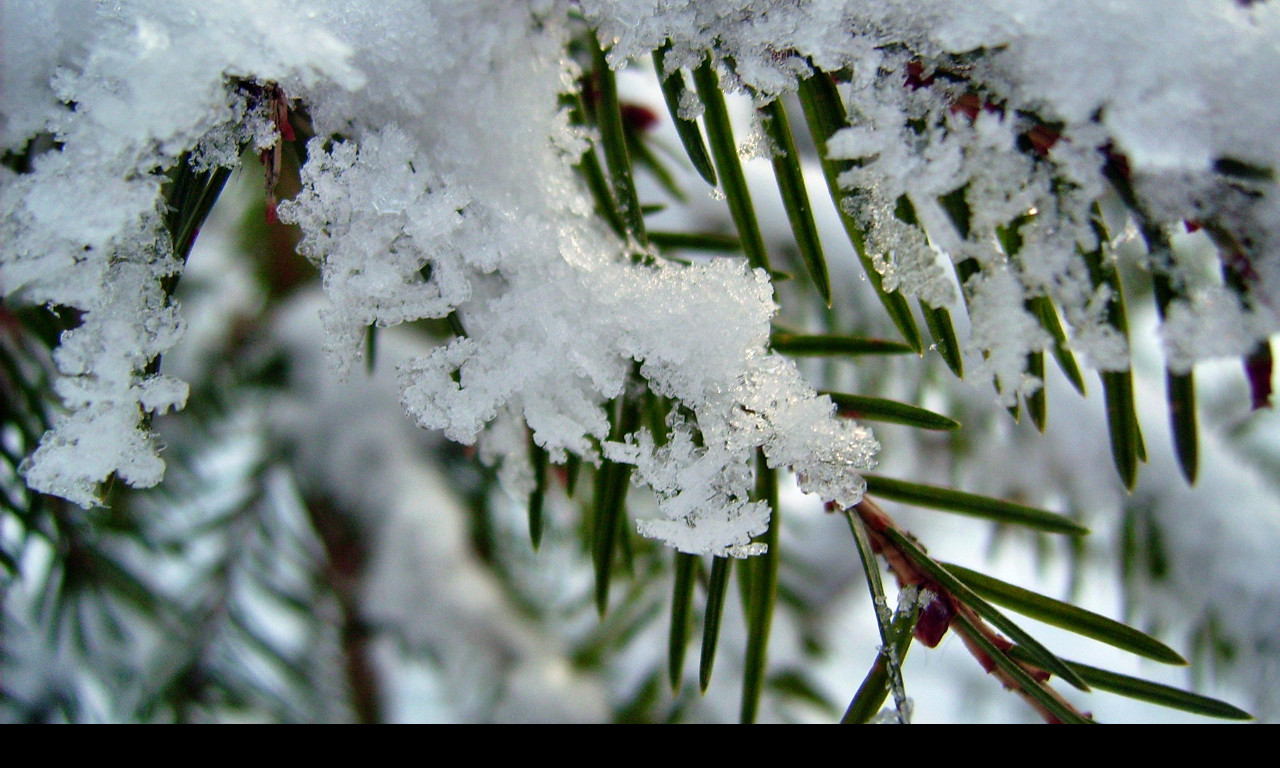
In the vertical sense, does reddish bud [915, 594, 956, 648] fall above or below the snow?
below

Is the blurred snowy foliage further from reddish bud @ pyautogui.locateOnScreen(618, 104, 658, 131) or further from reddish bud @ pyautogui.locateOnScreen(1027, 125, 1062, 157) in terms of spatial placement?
reddish bud @ pyautogui.locateOnScreen(618, 104, 658, 131)

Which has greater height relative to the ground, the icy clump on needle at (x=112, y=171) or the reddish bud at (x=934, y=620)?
the icy clump on needle at (x=112, y=171)

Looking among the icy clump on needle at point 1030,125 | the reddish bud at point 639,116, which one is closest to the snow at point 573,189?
the icy clump on needle at point 1030,125

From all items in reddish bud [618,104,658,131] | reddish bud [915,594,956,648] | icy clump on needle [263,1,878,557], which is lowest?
reddish bud [915,594,956,648]

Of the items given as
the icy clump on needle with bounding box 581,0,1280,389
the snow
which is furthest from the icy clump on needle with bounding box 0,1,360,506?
the icy clump on needle with bounding box 581,0,1280,389

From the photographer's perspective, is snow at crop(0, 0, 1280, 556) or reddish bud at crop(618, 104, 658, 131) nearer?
snow at crop(0, 0, 1280, 556)

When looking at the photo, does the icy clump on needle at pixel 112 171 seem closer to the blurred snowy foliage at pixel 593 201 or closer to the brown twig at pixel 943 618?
the blurred snowy foliage at pixel 593 201

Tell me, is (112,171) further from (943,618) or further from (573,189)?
(943,618)
